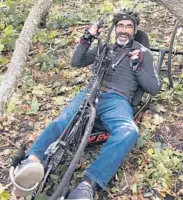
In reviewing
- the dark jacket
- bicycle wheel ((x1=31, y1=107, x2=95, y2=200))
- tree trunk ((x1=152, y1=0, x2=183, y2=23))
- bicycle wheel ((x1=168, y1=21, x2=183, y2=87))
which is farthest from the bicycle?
Answer: bicycle wheel ((x1=168, y1=21, x2=183, y2=87))

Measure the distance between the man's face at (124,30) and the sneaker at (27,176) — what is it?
1.84 meters

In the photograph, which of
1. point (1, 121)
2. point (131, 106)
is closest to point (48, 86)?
point (1, 121)

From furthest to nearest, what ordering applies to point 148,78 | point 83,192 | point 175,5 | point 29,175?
point 148,78 < point 83,192 < point 29,175 < point 175,5

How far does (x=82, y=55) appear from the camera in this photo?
16.0ft

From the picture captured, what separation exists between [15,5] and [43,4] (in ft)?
3.14

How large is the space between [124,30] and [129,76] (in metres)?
0.51

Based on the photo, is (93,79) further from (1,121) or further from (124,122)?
(1,121)

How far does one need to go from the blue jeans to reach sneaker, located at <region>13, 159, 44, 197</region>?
0.41m

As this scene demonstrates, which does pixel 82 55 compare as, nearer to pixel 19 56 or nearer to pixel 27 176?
pixel 19 56

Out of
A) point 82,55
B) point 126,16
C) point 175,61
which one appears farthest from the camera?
point 175,61

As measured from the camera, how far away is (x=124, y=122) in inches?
167

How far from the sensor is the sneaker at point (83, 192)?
368cm

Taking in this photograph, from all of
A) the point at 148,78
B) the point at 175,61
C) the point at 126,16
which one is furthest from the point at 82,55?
the point at 175,61

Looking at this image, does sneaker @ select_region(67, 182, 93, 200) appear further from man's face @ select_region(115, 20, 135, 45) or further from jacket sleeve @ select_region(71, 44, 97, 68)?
man's face @ select_region(115, 20, 135, 45)
